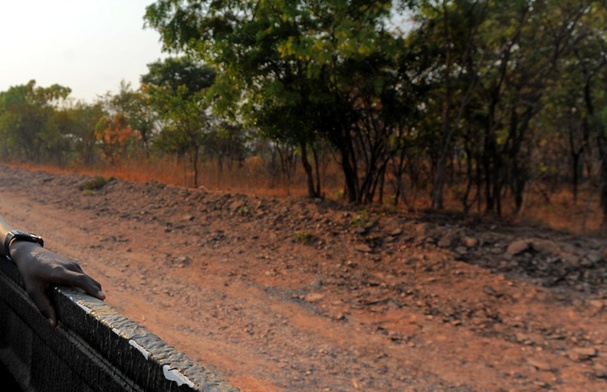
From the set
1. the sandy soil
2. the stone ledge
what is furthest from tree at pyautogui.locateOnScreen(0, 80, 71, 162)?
the stone ledge

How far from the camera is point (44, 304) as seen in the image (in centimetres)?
161

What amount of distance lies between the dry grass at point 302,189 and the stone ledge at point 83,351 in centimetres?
804

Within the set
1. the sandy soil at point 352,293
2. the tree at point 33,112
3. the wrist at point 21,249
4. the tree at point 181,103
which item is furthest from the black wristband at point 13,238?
the tree at point 33,112

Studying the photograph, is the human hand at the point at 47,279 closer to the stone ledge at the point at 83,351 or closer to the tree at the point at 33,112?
the stone ledge at the point at 83,351

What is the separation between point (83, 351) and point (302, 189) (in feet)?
40.8

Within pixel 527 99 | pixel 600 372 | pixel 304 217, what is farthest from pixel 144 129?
pixel 600 372

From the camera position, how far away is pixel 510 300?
5.43 m

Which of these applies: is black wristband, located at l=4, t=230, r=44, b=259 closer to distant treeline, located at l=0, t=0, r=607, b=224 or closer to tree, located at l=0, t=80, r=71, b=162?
distant treeline, located at l=0, t=0, r=607, b=224

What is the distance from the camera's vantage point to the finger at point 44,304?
63.4 inches


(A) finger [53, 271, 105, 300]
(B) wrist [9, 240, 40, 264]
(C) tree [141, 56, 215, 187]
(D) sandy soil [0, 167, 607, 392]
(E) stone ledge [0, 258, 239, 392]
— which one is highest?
(C) tree [141, 56, 215, 187]

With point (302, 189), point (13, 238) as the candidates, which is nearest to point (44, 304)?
point (13, 238)

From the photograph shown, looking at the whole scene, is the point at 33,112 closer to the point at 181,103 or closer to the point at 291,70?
the point at 181,103

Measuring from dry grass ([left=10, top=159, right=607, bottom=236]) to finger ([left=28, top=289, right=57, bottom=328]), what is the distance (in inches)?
324

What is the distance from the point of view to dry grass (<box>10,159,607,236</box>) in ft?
31.2
